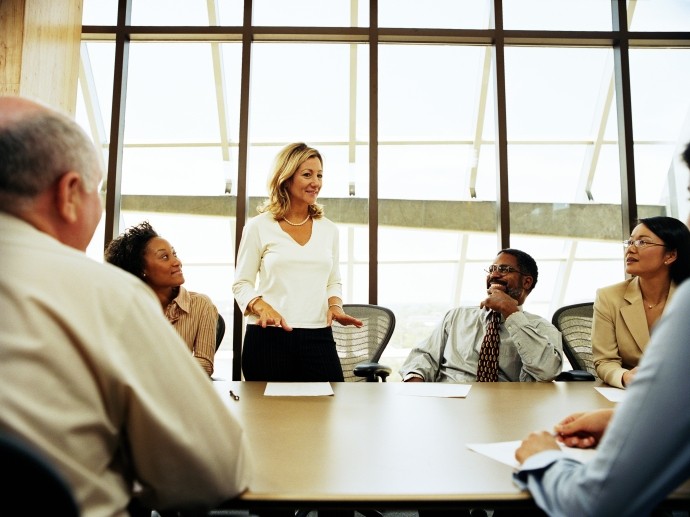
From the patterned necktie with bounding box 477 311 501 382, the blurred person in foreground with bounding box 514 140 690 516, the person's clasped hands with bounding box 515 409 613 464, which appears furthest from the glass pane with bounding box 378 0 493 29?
the blurred person in foreground with bounding box 514 140 690 516

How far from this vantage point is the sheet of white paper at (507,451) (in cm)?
118

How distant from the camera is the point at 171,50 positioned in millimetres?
4410

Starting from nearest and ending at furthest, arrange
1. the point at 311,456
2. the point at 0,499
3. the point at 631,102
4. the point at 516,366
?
the point at 0,499
the point at 311,456
the point at 516,366
the point at 631,102

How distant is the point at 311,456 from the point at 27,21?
3.31m

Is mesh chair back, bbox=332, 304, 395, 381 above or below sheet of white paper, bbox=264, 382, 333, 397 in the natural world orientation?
above

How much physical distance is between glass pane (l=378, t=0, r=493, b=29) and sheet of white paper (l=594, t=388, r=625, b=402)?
10.2 ft

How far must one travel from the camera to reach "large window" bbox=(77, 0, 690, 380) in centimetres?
408

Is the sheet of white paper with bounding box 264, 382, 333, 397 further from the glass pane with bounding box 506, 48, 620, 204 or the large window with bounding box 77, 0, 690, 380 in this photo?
the glass pane with bounding box 506, 48, 620, 204

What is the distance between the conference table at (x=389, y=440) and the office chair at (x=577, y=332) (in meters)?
0.82

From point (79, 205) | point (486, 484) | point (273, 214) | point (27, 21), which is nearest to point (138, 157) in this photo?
point (27, 21)

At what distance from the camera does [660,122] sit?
438 centimetres

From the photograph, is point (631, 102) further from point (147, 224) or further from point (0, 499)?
point (0, 499)

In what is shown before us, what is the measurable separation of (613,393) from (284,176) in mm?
1733

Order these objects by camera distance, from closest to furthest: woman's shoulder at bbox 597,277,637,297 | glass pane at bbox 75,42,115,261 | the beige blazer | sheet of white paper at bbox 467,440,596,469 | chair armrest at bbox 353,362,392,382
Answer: sheet of white paper at bbox 467,440,596,469 → the beige blazer → woman's shoulder at bbox 597,277,637,297 → chair armrest at bbox 353,362,392,382 → glass pane at bbox 75,42,115,261
